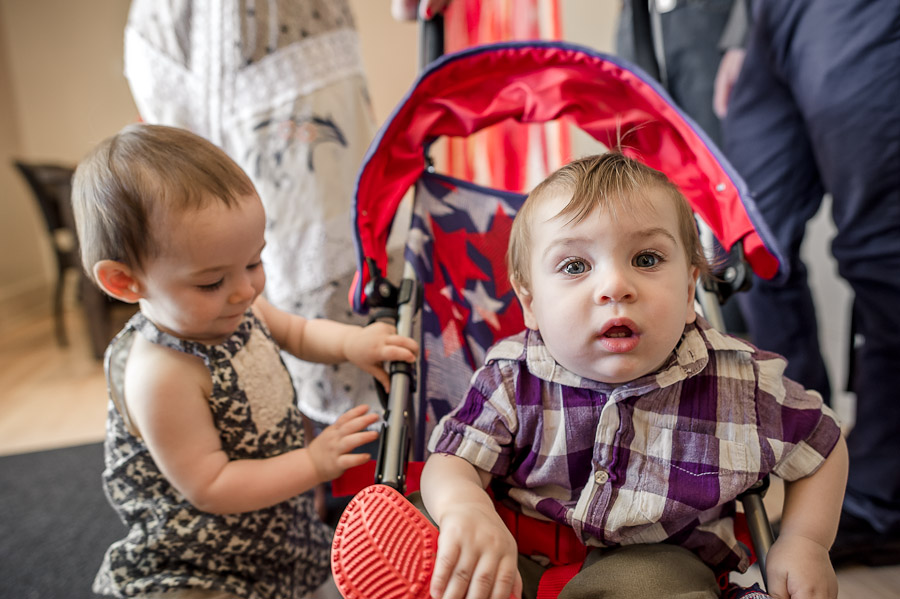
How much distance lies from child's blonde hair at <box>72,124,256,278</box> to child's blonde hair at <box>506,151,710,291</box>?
1.22 feet

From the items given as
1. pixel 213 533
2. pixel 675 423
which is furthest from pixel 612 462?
pixel 213 533

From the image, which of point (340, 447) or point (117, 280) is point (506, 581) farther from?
point (117, 280)

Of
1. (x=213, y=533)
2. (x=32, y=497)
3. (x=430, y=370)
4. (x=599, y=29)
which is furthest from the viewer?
(x=599, y=29)

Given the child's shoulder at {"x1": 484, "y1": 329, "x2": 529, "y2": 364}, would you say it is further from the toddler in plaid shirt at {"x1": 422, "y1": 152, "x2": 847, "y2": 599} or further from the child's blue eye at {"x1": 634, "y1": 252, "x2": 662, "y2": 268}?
the child's blue eye at {"x1": 634, "y1": 252, "x2": 662, "y2": 268}

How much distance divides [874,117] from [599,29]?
199 cm

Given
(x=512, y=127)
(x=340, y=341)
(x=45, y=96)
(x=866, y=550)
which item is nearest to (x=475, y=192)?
(x=340, y=341)

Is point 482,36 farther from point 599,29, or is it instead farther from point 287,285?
point 287,285

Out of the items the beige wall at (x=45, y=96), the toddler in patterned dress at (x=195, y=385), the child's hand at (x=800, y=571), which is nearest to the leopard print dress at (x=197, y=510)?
the toddler in patterned dress at (x=195, y=385)

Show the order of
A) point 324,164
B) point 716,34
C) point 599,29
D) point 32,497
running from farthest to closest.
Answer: point 599,29, point 716,34, point 32,497, point 324,164

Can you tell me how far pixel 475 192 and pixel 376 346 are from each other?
384 mm

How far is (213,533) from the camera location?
0.91 m

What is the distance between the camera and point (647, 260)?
725 mm

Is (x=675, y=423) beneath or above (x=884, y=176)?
beneath

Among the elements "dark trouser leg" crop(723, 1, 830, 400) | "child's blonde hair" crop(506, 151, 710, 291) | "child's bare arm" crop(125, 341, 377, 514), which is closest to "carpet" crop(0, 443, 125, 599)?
"child's bare arm" crop(125, 341, 377, 514)
